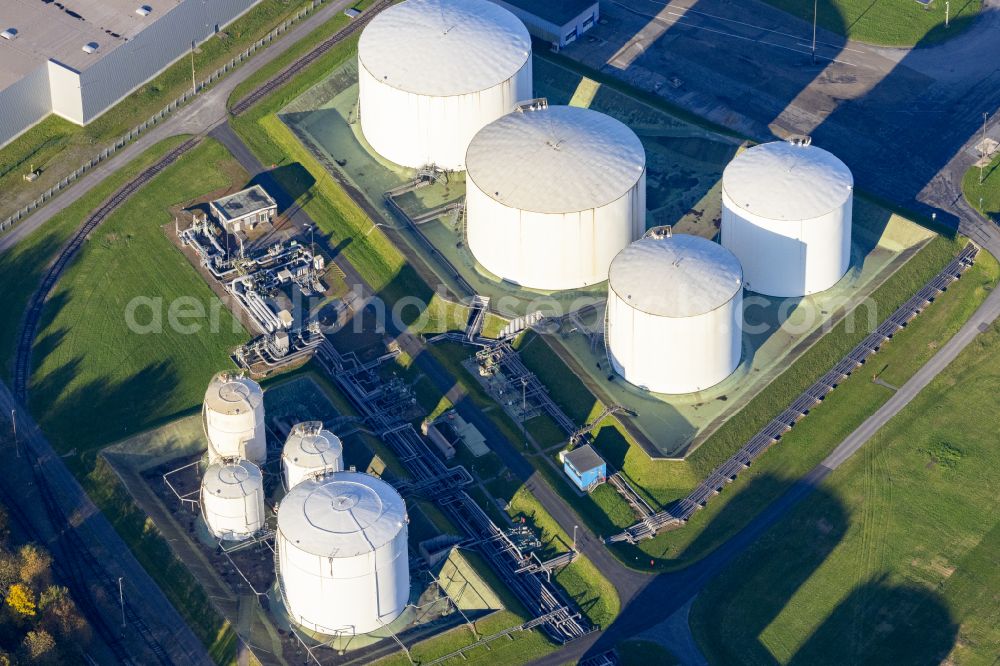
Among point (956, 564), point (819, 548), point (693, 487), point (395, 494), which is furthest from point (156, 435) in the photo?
point (956, 564)

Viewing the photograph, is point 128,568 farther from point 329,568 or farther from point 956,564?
point 956,564

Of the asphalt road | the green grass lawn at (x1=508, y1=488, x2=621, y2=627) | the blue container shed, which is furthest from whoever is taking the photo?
the blue container shed

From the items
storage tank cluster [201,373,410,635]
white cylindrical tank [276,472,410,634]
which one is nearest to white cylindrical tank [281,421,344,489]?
storage tank cluster [201,373,410,635]

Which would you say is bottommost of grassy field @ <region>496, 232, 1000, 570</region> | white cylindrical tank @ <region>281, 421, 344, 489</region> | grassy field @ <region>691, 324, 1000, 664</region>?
grassy field @ <region>691, 324, 1000, 664</region>

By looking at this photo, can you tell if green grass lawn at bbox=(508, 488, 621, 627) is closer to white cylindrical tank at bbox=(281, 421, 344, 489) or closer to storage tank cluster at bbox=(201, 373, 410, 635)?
storage tank cluster at bbox=(201, 373, 410, 635)

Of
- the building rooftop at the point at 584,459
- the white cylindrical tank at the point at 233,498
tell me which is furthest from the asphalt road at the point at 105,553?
the building rooftop at the point at 584,459

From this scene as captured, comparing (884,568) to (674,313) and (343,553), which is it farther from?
(343,553)
